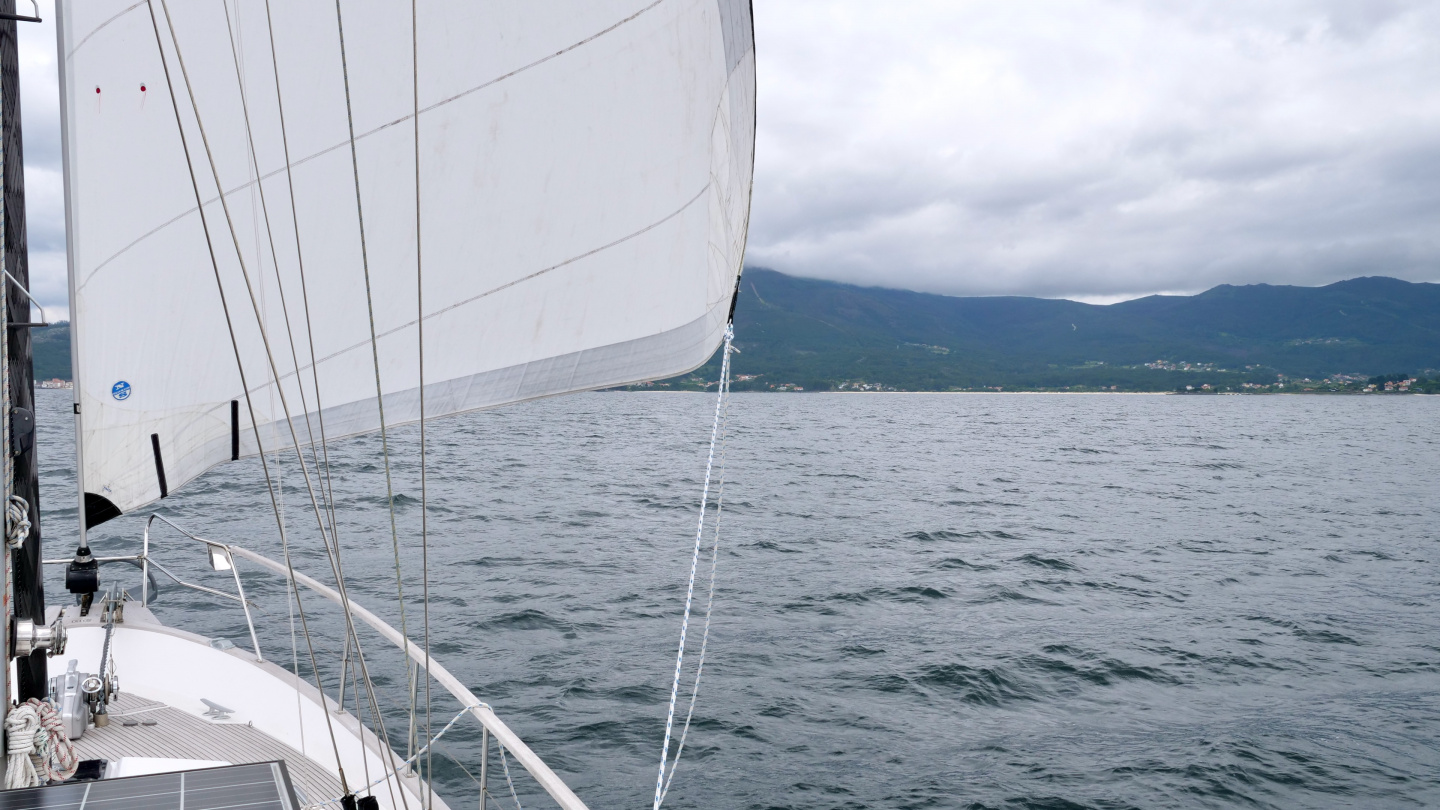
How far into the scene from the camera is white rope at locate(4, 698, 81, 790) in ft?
8.27

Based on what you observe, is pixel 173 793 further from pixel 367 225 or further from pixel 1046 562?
pixel 1046 562

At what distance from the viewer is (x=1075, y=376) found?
7480 inches

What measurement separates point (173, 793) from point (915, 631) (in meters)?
9.31

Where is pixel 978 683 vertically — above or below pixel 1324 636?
above

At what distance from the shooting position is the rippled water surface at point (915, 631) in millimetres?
6848

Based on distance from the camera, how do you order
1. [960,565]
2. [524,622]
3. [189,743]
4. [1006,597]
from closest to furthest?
[189,743] → [524,622] → [1006,597] → [960,565]

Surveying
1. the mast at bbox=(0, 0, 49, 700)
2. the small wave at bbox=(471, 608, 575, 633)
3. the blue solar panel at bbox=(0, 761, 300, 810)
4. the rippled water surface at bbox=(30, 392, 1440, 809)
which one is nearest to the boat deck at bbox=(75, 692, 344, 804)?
the mast at bbox=(0, 0, 49, 700)

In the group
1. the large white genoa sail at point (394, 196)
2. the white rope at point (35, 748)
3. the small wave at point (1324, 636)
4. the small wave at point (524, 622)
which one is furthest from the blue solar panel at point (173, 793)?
the small wave at point (1324, 636)

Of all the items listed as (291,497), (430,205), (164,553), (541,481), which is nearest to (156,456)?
(430,205)

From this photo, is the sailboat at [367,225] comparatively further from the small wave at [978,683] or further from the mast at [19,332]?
the small wave at [978,683]

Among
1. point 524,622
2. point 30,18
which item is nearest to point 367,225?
point 30,18

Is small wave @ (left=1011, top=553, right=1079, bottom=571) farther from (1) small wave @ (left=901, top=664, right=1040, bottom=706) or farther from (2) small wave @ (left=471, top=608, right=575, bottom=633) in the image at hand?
(2) small wave @ (left=471, top=608, right=575, bottom=633)

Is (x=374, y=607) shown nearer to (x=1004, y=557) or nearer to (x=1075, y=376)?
(x=1004, y=557)

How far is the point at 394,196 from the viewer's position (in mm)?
2949
